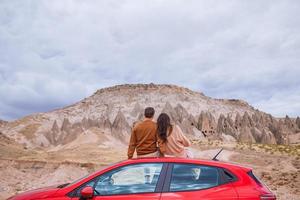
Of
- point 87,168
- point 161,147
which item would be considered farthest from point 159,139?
point 87,168

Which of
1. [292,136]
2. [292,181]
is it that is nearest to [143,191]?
[292,181]

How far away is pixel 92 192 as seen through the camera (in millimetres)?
5598

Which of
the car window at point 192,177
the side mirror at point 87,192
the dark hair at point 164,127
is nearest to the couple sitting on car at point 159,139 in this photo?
the dark hair at point 164,127

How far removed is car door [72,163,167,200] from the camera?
5.84 m

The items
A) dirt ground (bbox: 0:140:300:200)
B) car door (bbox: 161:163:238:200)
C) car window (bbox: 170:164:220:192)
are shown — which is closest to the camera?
car door (bbox: 161:163:238:200)

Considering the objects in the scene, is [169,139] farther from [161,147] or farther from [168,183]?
[168,183]

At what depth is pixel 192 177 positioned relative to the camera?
599cm

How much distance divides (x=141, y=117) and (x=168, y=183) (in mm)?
70951

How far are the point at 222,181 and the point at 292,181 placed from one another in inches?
633

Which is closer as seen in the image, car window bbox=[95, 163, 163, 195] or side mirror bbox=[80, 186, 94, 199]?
side mirror bbox=[80, 186, 94, 199]

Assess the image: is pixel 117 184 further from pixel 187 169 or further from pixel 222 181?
pixel 222 181

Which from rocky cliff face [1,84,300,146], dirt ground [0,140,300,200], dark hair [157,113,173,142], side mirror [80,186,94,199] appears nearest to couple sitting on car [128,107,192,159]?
dark hair [157,113,173,142]

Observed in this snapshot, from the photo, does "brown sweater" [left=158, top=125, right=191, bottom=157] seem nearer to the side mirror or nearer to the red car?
the red car

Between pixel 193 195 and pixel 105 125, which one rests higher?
pixel 105 125
